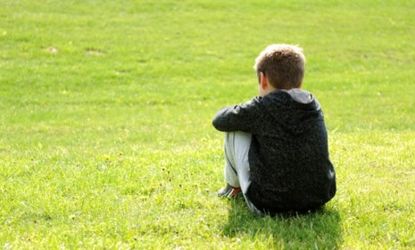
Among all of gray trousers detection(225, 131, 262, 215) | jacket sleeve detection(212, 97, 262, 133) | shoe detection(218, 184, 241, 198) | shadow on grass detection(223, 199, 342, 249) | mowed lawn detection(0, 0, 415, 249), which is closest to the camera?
shadow on grass detection(223, 199, 342, 249)

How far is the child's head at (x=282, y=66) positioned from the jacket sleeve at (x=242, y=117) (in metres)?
0.23

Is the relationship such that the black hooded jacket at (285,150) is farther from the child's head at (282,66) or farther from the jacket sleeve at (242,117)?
the child's head at (282,66)

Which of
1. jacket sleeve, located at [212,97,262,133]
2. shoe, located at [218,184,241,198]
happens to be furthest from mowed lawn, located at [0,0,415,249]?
jacket sleeve, located at [212,97,262,133]

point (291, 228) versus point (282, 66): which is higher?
point (282, 66)

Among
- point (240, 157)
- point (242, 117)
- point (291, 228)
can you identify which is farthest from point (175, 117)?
point (291, 228)

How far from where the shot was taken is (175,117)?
18.9 m

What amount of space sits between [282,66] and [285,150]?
746mm

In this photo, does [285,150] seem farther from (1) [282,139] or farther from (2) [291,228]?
(2) [291,228]

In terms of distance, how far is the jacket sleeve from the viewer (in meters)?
5.86

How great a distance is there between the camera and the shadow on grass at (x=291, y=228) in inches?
209

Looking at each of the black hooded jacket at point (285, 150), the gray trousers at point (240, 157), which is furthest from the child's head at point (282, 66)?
the gray trousers at point (240, 157)

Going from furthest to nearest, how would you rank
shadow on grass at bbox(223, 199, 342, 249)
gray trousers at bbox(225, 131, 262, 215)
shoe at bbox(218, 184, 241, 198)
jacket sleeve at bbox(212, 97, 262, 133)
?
1. shoe at bbox(218, 184, 241, 198)
2. gray trousers at bbox(225, 131, 262, 215)
3. jacket sleeve at bbox(212, 97, 262, 133)
4. shadow on grass at bbox(223, 199, 342, 249)

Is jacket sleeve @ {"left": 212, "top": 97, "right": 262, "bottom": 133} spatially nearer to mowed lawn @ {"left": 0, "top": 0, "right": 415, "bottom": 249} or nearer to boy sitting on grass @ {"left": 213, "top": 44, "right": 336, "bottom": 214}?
boy sitting on grass @ {"left": 213, "top": 44, "right": 336, "bottom": 214}

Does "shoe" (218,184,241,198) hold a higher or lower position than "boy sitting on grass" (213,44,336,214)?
lower
